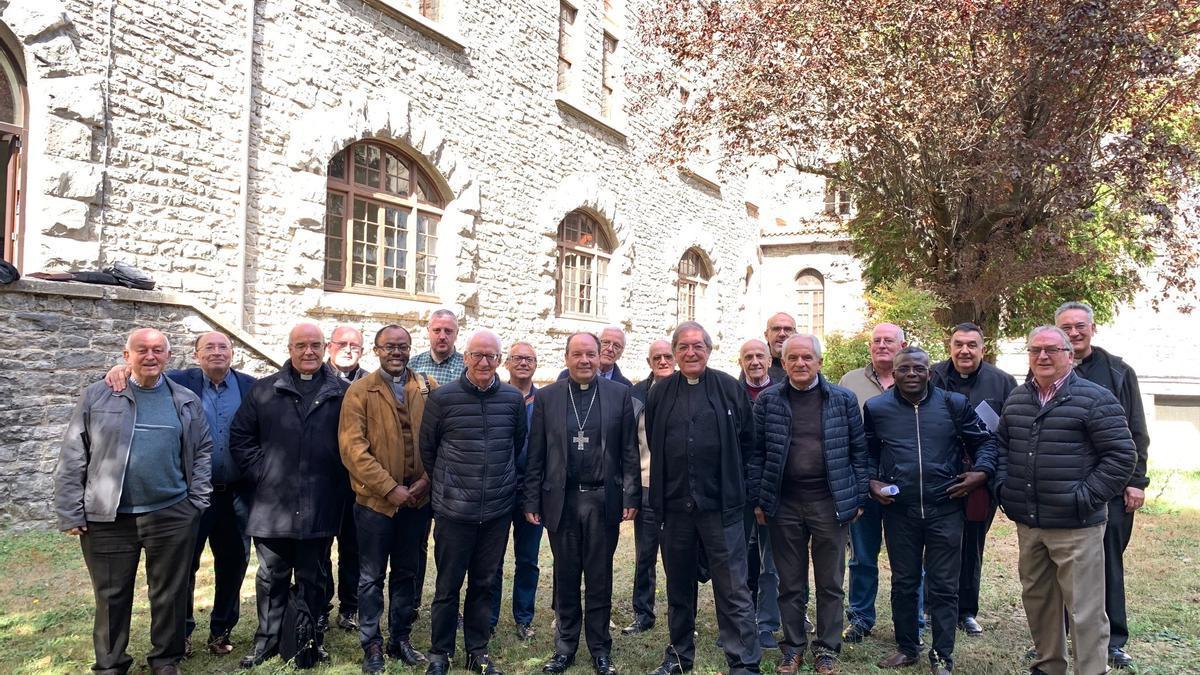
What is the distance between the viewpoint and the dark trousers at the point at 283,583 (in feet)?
14.4

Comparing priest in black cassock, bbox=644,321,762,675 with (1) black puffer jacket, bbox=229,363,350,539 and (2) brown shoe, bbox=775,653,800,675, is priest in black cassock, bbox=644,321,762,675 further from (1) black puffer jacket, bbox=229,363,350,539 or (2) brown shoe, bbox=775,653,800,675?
(1) black puffer jacket, bbox=229,363,350,539

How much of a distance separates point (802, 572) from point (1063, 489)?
137cm

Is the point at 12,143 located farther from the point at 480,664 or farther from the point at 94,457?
the point at 480,664

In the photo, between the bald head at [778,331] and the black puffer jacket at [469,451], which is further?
the bald head at [778,331]

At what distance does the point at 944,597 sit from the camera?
14.7 feet

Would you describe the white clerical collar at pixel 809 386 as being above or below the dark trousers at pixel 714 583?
above

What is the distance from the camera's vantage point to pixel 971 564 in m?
5.16

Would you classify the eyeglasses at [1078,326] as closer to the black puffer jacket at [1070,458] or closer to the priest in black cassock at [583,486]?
the black puffer jacket at [1070,458]

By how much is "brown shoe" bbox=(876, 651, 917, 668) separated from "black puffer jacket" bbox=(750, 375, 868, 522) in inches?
35.2

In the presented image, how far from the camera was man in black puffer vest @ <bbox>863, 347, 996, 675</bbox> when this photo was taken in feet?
14.7

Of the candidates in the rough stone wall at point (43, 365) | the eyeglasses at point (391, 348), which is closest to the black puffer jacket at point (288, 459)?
the eyeglasses at point (391, 348)

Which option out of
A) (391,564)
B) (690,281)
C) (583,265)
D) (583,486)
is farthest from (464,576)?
(690,281)

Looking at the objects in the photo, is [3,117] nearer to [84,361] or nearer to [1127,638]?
[84,361]


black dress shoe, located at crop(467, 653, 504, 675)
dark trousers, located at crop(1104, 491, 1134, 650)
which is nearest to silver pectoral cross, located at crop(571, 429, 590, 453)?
black dress shoe, located at crop(467, 653, 504, 675)
